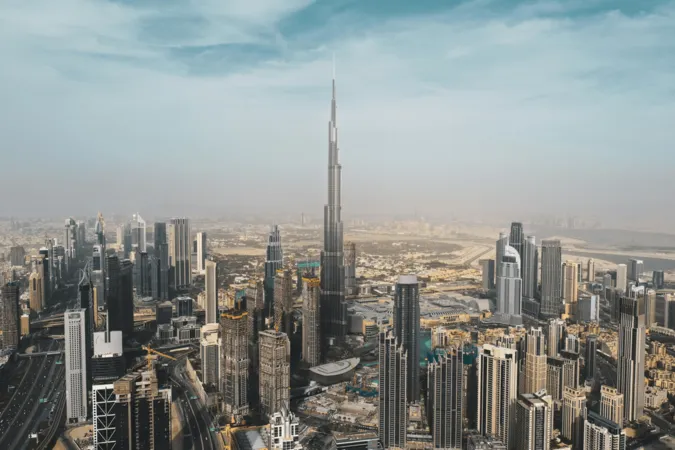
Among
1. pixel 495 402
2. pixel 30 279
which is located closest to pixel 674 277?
pixel 495 402

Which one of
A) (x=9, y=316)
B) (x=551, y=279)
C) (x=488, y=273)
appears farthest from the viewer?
(x=551, y=279)

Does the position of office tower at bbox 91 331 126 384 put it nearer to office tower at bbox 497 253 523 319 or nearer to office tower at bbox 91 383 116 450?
office tower at bbox 91 383 116 450

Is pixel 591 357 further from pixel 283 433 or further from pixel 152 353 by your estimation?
pixel 152 353

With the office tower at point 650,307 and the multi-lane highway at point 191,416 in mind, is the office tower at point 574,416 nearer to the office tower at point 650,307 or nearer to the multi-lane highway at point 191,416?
the office tower at point 650,307

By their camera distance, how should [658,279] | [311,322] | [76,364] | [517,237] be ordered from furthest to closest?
[517,237]
[311,322]
[658,279]
[76,364]

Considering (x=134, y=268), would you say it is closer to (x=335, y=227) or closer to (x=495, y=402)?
(x=335, y=227)

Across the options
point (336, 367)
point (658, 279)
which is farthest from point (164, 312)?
point (658, 279)

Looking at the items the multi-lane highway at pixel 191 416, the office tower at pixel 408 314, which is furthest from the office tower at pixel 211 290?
the office tower at pixel 408 314
